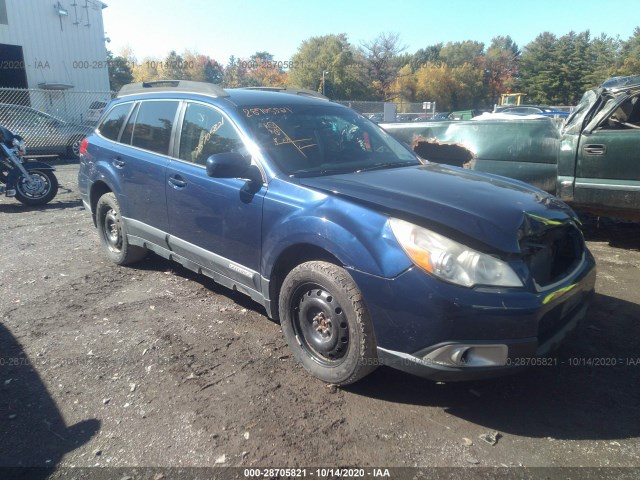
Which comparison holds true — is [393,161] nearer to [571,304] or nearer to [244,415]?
[571,304]

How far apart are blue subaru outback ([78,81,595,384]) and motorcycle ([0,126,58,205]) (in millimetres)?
4975

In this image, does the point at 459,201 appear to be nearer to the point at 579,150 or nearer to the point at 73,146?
the point at 579,150

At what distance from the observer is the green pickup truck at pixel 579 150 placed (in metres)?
5.20

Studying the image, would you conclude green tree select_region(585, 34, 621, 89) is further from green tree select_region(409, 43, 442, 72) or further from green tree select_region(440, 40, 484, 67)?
green tree select_region(409, 43, 442, 72)

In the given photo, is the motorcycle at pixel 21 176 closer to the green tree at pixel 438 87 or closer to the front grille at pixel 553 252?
the front grille at pixel 553 252

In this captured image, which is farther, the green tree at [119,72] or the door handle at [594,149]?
the green tree at [119,72]

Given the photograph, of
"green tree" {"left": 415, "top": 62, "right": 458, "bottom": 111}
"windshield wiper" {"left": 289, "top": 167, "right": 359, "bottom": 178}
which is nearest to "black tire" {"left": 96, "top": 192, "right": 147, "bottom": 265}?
"windshield wiper" {"left": 289, "top": 167, "right": 359, "bottom": 178}

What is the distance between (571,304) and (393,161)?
5.59ft

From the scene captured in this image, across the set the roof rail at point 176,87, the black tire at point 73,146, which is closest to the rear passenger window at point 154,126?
the roof rail at point 176,87

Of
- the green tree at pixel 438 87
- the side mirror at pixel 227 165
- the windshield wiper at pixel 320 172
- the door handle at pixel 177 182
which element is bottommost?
the door handle at pixel 177 182

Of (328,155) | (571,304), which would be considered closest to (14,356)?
(328,155)

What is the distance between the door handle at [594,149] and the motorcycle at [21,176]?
27.5ft

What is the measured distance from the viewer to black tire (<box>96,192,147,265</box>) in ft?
16.6

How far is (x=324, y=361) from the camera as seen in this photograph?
3.09 m
